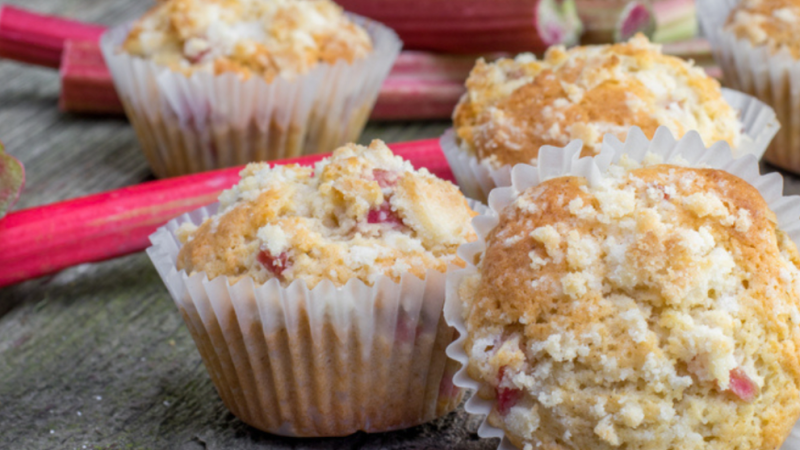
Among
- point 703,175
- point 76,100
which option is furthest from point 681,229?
point 76,100

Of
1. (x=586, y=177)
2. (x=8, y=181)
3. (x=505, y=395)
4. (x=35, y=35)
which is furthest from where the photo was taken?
(x=35, y=35)

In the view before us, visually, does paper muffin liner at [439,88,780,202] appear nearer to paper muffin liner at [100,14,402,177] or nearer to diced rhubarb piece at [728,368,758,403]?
paper muffin liner at [100,14,402,177]

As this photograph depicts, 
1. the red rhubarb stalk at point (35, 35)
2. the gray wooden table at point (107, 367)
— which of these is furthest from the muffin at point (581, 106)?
the red rhubarb stalk at point (35, 35)

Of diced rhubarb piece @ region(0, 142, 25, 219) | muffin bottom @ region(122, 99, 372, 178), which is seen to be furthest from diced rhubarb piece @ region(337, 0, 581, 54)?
diced rhubarb piece @ region(0, 142, 25, 219)

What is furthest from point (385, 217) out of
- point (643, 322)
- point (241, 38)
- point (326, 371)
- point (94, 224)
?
point (241, 38)

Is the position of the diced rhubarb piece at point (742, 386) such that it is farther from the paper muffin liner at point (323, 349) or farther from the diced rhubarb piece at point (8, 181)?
the diced rhubarb piece at point (8, 181)

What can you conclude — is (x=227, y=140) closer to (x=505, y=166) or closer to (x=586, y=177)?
(x=505, y=166)
